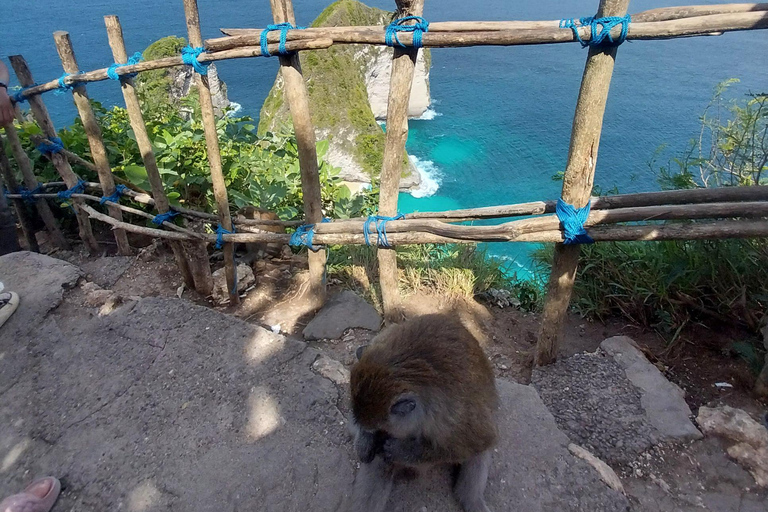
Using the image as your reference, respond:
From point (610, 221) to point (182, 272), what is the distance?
3816 mm

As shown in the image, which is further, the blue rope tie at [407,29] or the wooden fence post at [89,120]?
the wooden fence post at [89,120]

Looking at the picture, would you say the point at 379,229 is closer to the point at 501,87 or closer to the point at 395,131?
the point at 395,131

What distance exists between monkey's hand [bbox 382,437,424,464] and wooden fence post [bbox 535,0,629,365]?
1.70m

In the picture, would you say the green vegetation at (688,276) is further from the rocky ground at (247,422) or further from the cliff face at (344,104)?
the cliff face at (344,104)

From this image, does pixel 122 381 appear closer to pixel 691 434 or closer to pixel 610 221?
pixel 610 221

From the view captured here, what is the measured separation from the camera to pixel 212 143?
385cm

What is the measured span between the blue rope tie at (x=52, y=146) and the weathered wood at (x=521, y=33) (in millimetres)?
2135

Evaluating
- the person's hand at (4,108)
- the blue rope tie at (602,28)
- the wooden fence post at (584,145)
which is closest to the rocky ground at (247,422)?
the wooden fence post at (584,145)

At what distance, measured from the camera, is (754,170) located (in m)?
4.16

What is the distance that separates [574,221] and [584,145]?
469mm

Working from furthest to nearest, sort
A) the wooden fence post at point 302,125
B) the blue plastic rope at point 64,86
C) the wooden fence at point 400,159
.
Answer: the blue plastic rope at point 64,86 < the wooden fence post at point 302,125 < the wooden fence at point 400,159

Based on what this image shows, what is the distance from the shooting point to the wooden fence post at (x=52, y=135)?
430cm

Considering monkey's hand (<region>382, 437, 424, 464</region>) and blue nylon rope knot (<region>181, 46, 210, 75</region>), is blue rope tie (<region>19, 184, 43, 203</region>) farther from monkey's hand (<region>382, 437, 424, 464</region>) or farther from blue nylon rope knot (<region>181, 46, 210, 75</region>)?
monkey's hand (<region>382, 437, 424, 464</region>)

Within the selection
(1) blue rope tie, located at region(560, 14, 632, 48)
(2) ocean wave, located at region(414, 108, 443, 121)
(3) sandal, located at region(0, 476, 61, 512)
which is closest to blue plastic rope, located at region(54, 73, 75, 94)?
(3) sandal, located at region(0, 476, 61, 512)
